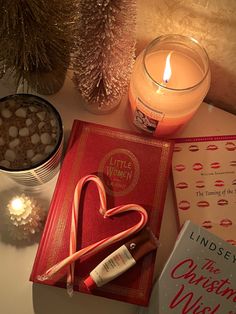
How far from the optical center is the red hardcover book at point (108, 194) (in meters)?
0.49

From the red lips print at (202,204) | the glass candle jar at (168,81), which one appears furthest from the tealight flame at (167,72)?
the red lips print at (202,204)

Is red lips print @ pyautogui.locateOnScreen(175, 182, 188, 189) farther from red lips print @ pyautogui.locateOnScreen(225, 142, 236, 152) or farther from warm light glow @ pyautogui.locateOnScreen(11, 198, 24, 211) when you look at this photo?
warm light glow @ pyautogui.locateOnScreen(11, 198, 24, 211)

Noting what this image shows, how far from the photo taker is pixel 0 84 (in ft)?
2.07

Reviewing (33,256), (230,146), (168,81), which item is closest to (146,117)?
(168,81)

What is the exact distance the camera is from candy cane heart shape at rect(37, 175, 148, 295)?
473mm

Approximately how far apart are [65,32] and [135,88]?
127mm

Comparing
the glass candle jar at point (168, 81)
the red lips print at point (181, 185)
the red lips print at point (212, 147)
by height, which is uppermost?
the glass candle jar at point (168, 81)

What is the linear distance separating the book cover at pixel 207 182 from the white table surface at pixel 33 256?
0.02 metres

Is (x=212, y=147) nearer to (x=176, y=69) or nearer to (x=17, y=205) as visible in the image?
(x=176, y=69)

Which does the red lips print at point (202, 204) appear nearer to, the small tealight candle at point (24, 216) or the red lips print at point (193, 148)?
the red lips print at point (193, 148)

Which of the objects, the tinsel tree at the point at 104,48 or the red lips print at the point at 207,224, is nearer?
the tinsel tree at the point at 104,48

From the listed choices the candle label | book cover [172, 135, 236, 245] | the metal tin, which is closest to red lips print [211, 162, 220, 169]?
book cover [172, 135, 236, 245]

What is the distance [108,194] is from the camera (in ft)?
1.74

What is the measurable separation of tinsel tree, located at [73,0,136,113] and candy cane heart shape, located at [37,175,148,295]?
142mm
